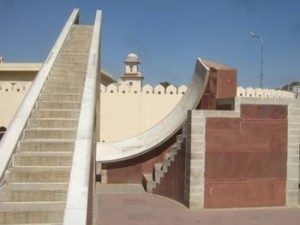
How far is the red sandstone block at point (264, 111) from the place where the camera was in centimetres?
923

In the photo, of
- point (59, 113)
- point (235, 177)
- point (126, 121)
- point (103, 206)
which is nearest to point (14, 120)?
point (59, 113)

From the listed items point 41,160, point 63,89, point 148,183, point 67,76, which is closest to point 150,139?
point 148,183

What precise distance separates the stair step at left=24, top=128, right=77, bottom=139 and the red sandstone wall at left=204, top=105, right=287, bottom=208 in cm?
335

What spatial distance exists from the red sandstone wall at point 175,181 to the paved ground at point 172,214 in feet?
0.58

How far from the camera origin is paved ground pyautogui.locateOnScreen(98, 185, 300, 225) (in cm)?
797

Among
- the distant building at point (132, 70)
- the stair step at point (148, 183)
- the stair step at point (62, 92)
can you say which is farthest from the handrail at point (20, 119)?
the distant building at point (132, 70)

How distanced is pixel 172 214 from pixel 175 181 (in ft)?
4.66

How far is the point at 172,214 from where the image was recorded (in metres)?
8.55

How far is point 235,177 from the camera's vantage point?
30.1 ft

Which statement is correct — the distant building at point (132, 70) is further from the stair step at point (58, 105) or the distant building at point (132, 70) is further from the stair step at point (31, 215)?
the stair step at point (31, 215)

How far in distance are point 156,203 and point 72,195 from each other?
5.18 metres

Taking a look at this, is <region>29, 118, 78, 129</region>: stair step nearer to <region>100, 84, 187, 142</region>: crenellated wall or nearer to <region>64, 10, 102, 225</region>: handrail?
<region>64, 10, 102, 225</region>: handrail

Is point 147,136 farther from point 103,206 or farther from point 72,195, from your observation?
point 72,195

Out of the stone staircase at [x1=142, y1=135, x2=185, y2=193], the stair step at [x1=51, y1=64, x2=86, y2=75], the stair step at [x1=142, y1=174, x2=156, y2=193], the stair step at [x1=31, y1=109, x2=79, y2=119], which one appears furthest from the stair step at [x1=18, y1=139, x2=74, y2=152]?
the stair step at [x1=142, y1=174, x2=156, y2=193]
